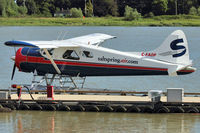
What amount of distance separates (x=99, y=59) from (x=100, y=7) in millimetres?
96516

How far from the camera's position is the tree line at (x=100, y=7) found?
112062 millimetres

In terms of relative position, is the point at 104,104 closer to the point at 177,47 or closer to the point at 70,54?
the point at 177,47

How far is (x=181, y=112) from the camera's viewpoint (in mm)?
19469

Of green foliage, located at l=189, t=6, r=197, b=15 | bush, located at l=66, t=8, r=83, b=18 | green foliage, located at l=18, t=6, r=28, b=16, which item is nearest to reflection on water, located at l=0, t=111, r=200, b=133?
green foliage, located at l=189, t=6, r=197, b=15

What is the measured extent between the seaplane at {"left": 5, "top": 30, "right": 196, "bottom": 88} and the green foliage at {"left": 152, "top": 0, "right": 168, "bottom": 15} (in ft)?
289

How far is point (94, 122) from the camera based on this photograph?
753 inches

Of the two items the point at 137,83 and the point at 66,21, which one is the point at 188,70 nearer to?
the point at 137,83

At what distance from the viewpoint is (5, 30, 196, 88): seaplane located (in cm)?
2158

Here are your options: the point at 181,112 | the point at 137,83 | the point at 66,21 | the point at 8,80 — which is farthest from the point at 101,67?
the point at 66,21

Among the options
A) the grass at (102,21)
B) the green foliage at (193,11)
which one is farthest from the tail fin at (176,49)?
the green foliage at (193,11)

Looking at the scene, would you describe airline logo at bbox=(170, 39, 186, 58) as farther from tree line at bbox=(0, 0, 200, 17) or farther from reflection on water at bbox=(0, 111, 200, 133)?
tree line at bbox=(0, 0, 200, 17)

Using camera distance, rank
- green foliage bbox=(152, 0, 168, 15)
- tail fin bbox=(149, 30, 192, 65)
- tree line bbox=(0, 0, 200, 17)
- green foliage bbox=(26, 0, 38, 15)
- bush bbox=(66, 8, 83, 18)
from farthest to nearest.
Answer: green foliage bbox=(26, 0, 38, 15) → bush bbox=(66, 8, 83, 18) → tree line bbox=(0, 0, 200, 17) → green foliage bbox=(152, 0, 168, 15) → tail fin bbox=(149, 30, 192, 65)

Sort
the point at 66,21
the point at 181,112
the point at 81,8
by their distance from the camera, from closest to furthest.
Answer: the point at 181,112 → the point at 66,21 → the point at 81,8

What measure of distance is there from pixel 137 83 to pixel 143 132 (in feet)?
41.7
